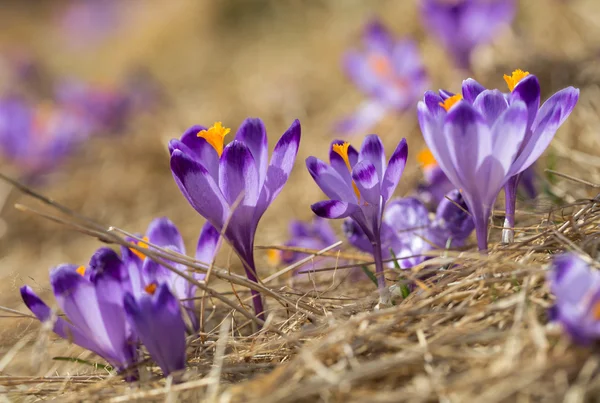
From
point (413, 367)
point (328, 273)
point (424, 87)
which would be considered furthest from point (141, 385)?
point (424, 87)

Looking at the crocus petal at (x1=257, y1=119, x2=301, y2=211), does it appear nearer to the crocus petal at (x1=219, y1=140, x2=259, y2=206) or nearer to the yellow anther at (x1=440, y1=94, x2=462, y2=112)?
the crocus petal at (x1=219, y1=140, x2=259, y2=206)

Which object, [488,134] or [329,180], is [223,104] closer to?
[329,180]

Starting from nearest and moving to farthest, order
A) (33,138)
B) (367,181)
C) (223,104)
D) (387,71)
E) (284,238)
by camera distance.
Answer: (367,181)
(284,238)
(387,71)
(33,138)
(223,104)

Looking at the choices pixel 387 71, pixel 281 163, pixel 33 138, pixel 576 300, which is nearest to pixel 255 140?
pixel 281 163

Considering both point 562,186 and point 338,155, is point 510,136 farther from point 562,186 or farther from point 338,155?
point 562,186

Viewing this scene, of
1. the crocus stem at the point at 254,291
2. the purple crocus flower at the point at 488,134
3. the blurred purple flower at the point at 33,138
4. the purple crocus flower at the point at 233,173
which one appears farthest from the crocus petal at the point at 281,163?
the blurred purple flower at the point at 33,138
